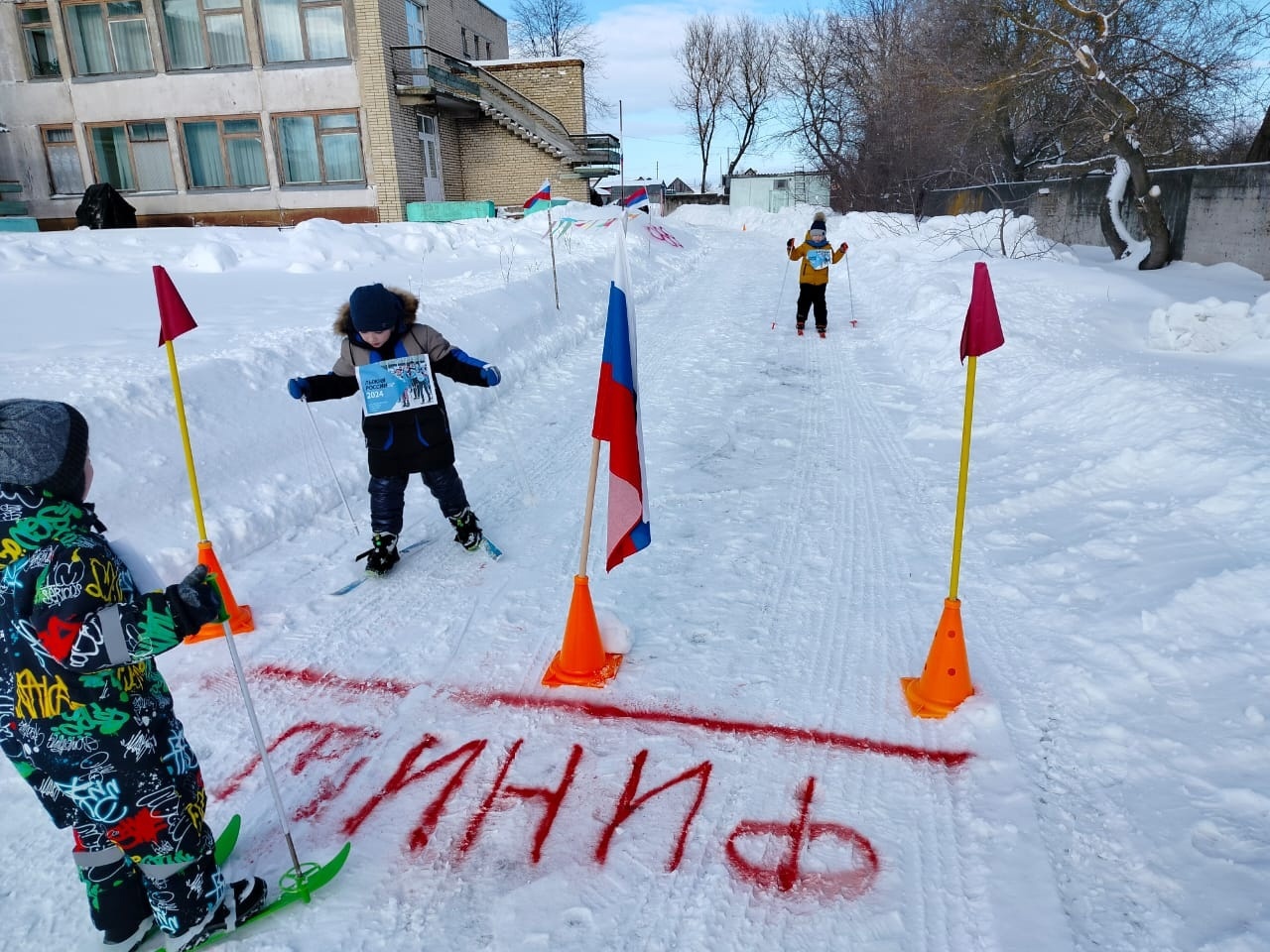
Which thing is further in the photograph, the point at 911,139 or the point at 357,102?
the point at 911,139

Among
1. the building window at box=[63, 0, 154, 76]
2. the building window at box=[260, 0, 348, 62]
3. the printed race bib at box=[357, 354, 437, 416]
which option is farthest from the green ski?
the building window at box=[63, 0, 154, 76]

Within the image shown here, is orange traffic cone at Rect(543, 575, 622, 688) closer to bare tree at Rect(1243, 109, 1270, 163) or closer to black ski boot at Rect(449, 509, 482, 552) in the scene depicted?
black ski boot at Rect(449, 509, 482, 552)

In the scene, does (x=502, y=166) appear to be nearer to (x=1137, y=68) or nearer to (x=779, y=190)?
(x=1137, y=68)

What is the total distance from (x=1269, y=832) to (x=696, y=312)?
10904mm

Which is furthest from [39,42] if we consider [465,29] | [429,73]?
[465,29]

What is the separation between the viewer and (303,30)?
835 inches

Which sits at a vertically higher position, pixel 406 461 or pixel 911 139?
pixel 911 139

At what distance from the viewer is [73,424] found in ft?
6.49

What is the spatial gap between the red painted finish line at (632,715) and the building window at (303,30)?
22567 millimetres

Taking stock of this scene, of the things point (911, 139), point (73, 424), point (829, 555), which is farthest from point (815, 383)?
point (911, 139)

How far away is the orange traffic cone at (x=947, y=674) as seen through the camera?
329 cm

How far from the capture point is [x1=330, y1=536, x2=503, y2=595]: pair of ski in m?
4.41

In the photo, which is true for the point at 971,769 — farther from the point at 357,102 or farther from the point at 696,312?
the point at 357,102

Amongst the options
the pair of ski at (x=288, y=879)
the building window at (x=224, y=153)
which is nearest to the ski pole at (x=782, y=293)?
the pair of ski at (x=288, y=879)
